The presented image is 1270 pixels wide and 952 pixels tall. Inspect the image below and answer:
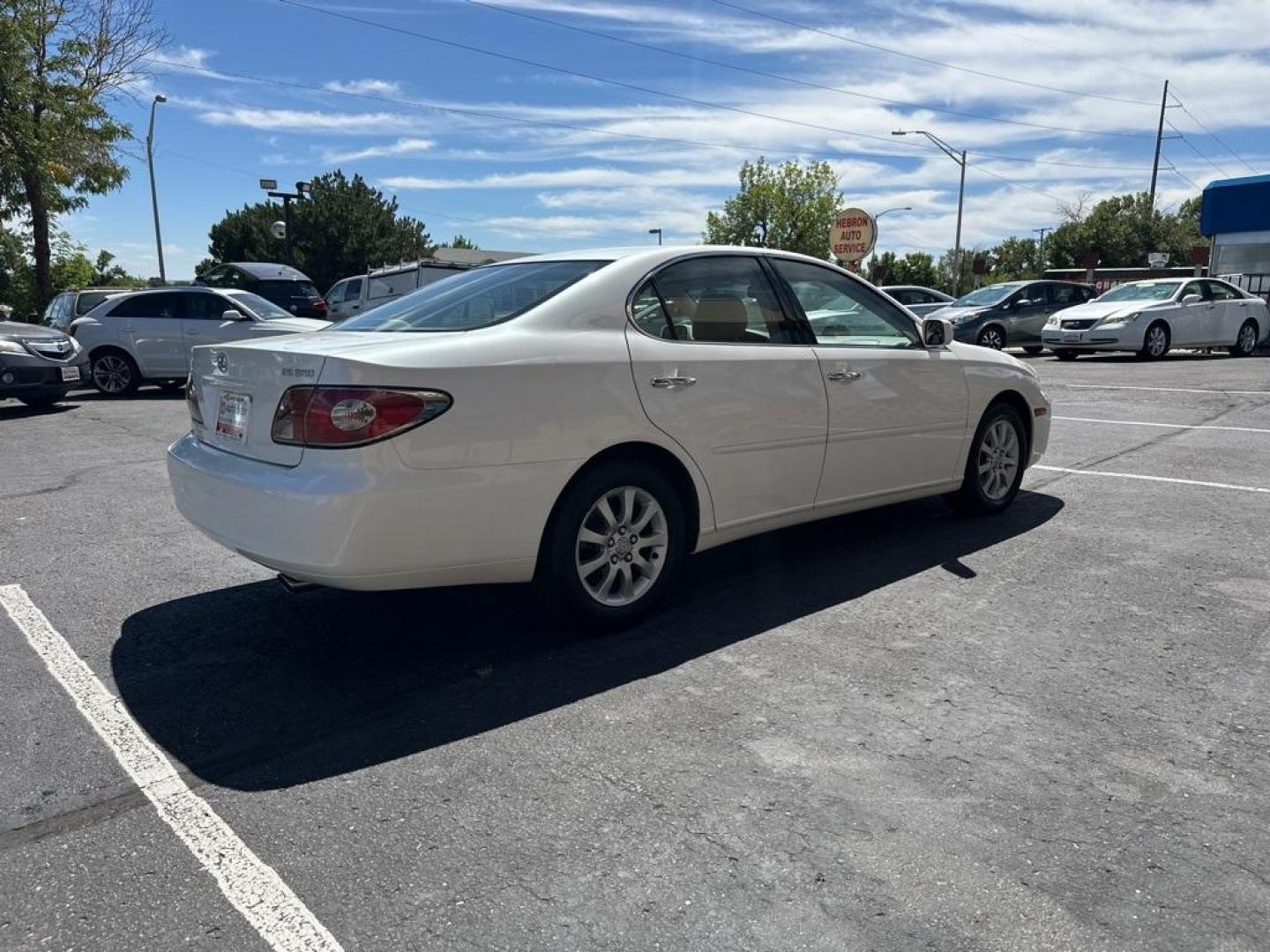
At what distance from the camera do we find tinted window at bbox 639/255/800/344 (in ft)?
13.9

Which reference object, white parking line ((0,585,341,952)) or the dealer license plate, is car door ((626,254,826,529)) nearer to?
the dealer license plate

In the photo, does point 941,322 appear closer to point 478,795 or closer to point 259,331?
point 478,795

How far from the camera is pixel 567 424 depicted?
3.65 metres

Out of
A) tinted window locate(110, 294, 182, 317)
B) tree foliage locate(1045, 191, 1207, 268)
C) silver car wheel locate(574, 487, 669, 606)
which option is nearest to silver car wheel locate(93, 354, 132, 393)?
tinted window locate(110, 294, 182, 317)

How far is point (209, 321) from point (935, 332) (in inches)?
486

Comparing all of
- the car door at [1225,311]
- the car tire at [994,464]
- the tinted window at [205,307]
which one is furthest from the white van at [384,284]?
the car tire at [994,464]

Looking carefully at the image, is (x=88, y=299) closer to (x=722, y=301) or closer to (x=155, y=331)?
(x=155, y=331)

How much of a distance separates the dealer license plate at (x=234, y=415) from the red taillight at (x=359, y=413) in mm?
394

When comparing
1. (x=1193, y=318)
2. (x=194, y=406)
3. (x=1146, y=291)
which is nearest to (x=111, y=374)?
(x=194, y=406)

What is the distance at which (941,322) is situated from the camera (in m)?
5.34

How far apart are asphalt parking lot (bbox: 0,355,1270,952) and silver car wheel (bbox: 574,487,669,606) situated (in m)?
0.21

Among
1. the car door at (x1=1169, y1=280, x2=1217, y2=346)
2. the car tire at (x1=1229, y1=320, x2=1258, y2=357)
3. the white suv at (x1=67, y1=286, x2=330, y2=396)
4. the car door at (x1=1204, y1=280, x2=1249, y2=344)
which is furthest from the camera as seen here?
the car tire at (x1=1229, y1=320, x2=1258, y2=357)

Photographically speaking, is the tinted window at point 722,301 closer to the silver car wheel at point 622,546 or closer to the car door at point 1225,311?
the silver car wheel at point 622,546

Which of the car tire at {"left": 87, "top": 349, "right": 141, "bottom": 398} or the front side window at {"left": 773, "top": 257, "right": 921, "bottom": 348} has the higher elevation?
→ the front side window at {"left": 773, "top": 257, "right": 921, "bottom": 348}
